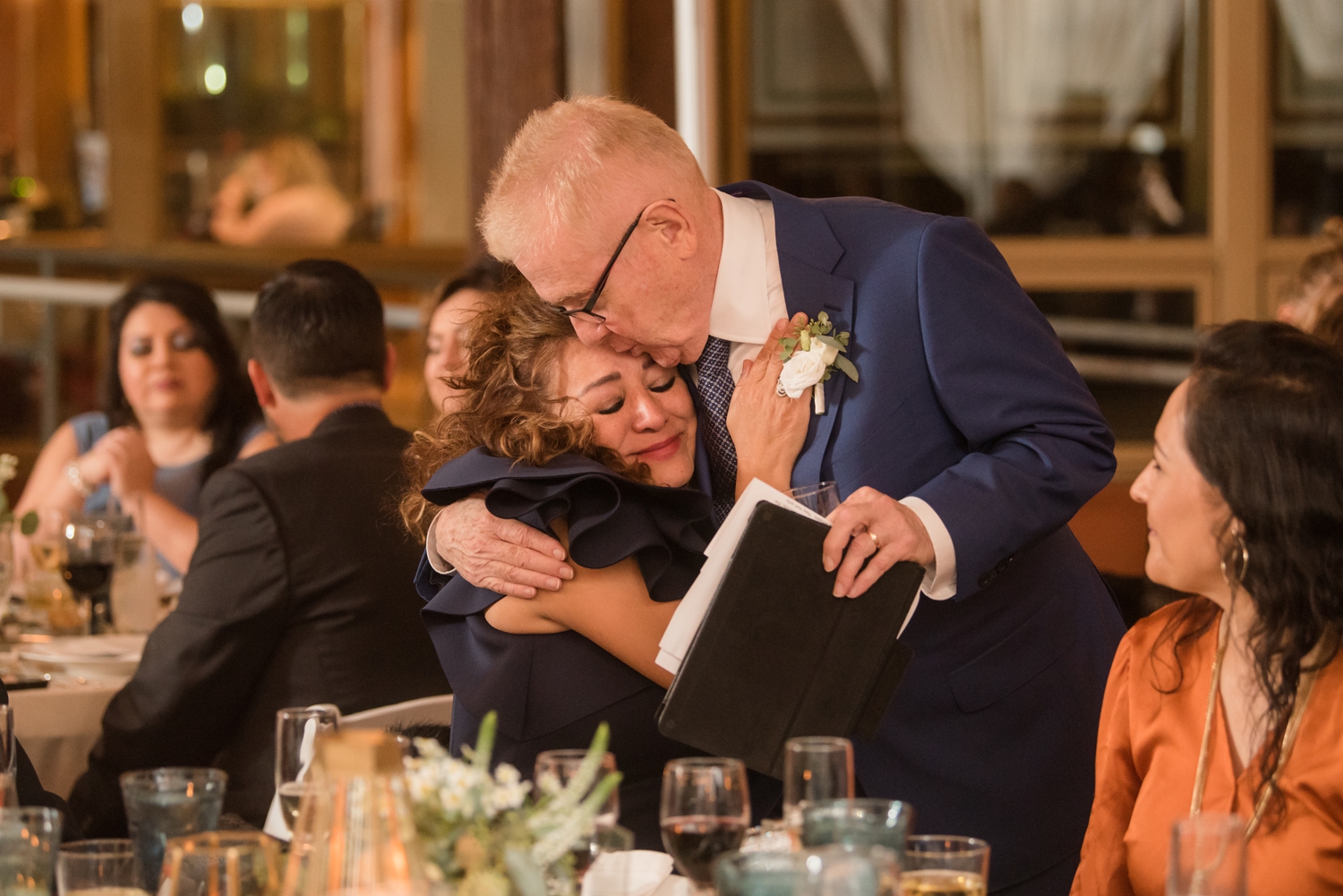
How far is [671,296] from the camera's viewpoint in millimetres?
2109

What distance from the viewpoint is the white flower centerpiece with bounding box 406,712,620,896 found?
1192mm

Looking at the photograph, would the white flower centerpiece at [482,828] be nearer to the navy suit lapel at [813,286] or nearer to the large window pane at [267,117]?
the navy suit lapel at [813,286]

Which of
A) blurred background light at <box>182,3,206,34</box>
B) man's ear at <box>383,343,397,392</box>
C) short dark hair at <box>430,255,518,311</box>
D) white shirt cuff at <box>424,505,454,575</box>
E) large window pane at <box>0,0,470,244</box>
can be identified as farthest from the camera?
blurred background light at <box>182,3,206,34</box>

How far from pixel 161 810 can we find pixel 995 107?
21.1 feet

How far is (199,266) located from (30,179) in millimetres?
3051

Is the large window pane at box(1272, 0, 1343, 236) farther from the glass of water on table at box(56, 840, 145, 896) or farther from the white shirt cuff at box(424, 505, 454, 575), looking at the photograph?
the glass of water on table at box(56, 840, 145, 896)

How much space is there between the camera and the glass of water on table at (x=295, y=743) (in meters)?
1.65

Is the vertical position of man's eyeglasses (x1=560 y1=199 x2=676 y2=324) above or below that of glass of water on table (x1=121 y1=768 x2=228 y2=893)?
above

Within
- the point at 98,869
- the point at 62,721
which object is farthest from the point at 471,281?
the point at 98,869

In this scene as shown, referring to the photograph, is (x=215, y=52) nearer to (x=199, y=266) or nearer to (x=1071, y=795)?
(x=199, y=266)

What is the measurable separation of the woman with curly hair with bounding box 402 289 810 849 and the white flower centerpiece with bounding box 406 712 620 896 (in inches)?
29.3

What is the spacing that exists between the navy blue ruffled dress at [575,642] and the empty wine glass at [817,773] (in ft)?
1.85

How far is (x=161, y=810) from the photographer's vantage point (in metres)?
1.44

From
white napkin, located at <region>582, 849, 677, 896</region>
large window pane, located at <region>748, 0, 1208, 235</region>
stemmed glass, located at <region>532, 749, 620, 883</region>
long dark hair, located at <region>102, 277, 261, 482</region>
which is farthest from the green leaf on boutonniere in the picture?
large window pane, located at <region>748, 0, 1208, 235</region>
